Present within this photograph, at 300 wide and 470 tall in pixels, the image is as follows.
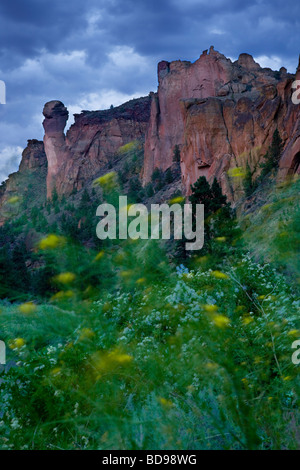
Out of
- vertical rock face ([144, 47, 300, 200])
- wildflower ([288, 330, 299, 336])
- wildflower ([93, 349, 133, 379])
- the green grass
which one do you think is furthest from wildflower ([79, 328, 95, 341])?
vertical rock face ([144, 47, 300, 200])

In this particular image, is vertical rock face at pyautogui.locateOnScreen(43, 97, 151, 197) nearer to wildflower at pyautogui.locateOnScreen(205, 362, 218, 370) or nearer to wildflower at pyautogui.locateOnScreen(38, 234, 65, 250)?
wildflower at pyautogui.locateOnScreen(38, 234, 65, 250)

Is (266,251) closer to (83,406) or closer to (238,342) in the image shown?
(238,342)

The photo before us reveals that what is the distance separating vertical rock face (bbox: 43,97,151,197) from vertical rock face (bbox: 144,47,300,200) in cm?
3136

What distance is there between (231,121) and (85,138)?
58983mm

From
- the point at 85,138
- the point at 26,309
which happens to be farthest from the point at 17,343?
the point at 85,138

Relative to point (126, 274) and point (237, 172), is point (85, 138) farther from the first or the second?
point (126, 274)

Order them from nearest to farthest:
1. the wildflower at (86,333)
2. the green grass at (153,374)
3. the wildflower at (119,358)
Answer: the green grass at (153,374), the wildflower at (119,358), the wildflower at (86,333)

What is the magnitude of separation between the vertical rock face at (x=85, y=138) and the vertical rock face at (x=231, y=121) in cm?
3136

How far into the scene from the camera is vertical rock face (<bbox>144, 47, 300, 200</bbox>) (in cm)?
2745

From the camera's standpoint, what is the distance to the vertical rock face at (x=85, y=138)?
8238 centimetres

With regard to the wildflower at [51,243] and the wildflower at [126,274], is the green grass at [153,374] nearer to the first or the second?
the wildflower at [126,274]

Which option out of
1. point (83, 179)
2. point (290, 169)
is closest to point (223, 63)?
point (290, 169)

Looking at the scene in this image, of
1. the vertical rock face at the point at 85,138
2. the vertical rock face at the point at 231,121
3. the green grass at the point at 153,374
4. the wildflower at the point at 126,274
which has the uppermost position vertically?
the vertical rock face at the point at 85,138

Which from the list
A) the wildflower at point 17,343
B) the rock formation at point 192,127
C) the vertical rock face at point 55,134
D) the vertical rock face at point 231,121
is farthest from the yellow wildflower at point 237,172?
the vertical rock face at point 55,134
